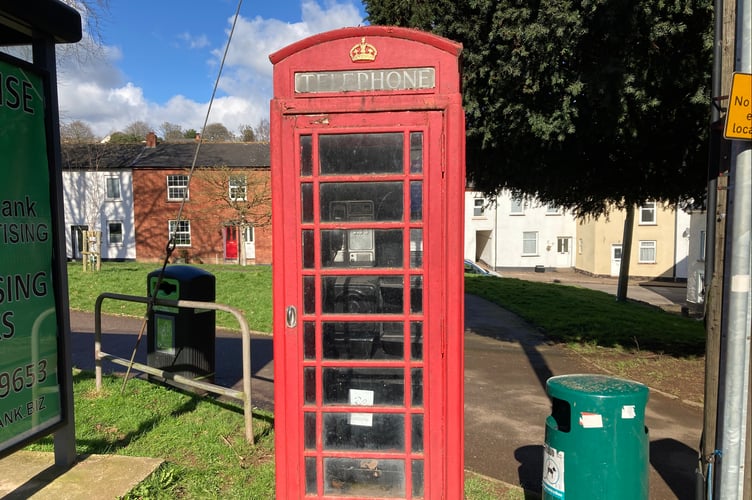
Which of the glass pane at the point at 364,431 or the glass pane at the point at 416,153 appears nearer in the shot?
the glass pane at the point at 416,153

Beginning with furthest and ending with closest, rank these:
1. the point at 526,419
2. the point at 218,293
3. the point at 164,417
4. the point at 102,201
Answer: the point at 102,201
the point at 218,293
the point at 526,419
the point at 164,417

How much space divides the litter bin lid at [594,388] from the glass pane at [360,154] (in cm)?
174

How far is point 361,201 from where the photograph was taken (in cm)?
304

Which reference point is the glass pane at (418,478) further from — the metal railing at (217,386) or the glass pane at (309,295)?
the metal railing at (217,386)

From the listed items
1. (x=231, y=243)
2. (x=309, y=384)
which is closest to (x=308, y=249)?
(x=309, y=384)

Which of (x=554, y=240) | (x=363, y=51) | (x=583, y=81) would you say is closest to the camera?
(x=363, y=51)

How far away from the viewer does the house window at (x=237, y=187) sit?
27.8 m

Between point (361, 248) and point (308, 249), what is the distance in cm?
32

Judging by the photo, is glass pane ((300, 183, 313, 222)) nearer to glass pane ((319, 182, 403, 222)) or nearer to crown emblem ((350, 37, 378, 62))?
glass pane ((319, 182, 403, 222))

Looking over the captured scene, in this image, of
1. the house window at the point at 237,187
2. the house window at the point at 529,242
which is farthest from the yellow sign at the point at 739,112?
the house window at the point at 529,242

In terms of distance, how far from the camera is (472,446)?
15.8ft

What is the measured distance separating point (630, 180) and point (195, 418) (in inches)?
295

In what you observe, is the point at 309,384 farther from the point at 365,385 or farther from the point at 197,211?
the point at 197,211

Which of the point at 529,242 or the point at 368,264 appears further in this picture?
the point at 529,242
